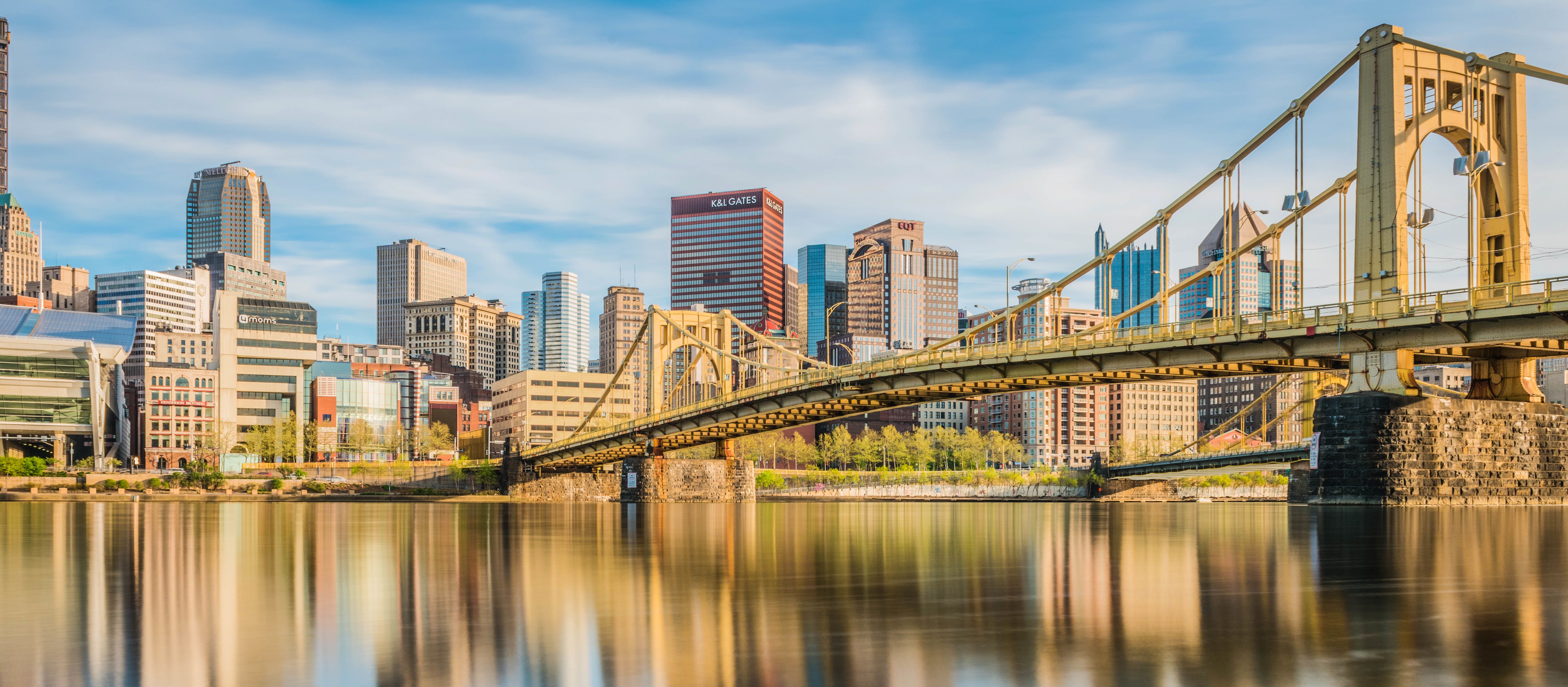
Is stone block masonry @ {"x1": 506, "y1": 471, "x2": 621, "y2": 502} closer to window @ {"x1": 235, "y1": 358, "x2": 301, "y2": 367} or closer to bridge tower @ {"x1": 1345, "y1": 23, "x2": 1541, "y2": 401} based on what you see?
window @ {"x1": 235, "y1": 358, "x2": 301, "y2": 367}

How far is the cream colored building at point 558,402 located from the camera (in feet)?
494

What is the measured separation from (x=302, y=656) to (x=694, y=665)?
3.86 m

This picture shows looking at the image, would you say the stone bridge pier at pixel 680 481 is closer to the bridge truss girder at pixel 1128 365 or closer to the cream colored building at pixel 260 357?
the bridge truss girder at pixel 1128 365

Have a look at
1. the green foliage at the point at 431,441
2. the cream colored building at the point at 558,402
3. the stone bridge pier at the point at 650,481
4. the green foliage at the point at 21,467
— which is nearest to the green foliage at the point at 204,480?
the green foliage at the point at 21,467

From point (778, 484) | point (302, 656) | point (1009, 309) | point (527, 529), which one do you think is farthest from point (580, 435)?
point (302, 656)

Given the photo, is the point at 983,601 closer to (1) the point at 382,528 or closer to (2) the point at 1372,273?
(1) the point at 382,528

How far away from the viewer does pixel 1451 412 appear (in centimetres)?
3834

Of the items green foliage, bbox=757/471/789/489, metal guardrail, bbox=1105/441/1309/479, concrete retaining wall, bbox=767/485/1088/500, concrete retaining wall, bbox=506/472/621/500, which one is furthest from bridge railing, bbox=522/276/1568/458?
concrete retaining wall, bbox=767/485/1088/500

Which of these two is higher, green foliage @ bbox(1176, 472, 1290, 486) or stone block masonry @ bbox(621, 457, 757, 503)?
stone block masonry @ bbox(621, 457, 757, 503)

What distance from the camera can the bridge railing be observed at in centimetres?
3675

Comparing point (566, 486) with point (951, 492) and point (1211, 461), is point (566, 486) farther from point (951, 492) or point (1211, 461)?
point (1211, 461)

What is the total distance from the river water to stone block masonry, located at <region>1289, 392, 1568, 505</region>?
6.45m

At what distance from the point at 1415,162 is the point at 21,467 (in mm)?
100100

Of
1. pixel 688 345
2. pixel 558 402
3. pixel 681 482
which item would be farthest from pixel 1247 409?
pixel 558 402
